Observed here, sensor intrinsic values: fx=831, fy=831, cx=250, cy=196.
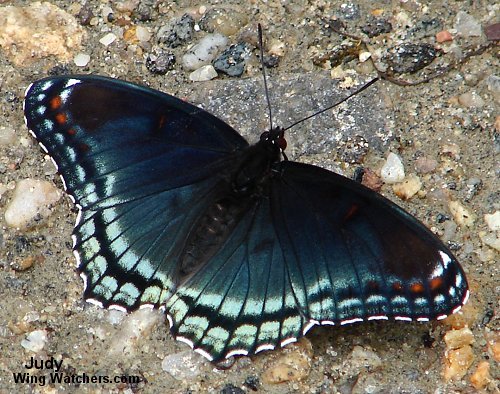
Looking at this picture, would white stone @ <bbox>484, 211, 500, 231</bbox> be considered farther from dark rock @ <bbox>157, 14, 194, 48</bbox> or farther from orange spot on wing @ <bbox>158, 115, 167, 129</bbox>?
dark rock @ <bbox>157, 14, 194, 48</bbox>

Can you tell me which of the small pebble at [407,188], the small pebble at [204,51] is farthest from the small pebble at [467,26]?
the small pebble at [204,51]

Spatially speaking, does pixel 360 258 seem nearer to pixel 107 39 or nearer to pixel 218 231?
pixel 218 231

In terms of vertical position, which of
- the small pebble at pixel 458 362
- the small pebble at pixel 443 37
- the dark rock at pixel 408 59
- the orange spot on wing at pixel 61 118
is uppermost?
the orange spot on wing at pixel 61 118

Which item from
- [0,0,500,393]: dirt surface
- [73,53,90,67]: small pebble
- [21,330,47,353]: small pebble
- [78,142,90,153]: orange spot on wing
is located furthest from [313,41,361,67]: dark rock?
[21,330,47,353]: small pebble

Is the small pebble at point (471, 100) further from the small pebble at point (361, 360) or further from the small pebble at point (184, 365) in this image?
the small pebble at point (184, 365)

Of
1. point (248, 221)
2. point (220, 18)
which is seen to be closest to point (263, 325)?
point (248, 221)

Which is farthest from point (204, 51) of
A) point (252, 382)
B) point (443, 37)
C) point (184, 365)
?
point (252, 382)

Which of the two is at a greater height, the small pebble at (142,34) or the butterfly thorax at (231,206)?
the small pebble at (142,34)
